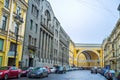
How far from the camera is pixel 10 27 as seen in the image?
116 feet

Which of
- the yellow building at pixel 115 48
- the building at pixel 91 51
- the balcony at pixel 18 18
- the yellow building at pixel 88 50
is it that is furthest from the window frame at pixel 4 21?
the building at pixel 91 51

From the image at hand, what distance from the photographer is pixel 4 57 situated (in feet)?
109

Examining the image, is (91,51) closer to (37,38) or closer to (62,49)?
(62,49)

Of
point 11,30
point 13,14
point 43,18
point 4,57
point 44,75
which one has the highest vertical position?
point 43,18

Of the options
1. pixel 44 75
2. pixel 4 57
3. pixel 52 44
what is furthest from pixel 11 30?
pixel 52 44

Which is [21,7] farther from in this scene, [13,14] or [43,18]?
[43,18]

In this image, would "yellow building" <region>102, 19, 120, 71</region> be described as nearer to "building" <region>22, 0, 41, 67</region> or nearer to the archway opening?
"building" <region>22, 0, 41, 67</region>

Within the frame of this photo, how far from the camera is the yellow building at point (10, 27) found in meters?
32.8

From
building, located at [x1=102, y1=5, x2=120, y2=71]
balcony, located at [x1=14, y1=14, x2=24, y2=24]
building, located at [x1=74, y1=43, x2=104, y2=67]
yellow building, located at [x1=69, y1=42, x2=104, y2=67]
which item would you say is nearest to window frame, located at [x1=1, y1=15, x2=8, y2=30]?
balcony, located at [x1=14, y1=14, x2=24, y2=24]

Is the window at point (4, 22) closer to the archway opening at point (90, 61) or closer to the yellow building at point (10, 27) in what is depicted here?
the yellow building at point (10, 27)

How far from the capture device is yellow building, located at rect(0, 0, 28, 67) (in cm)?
3282

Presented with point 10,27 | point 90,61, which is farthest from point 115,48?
point 90,61

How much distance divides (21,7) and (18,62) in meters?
10.6

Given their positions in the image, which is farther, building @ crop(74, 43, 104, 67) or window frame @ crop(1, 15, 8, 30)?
building @ crop(74, 43, 104, 67)
